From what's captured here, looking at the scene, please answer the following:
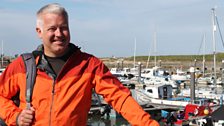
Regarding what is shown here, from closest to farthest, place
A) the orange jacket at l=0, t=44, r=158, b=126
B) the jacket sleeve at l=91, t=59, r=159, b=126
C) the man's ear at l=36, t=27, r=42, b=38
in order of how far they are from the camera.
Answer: the jacket sleeve at l=91, t=59, r=159, b=126 → the orange jacket at l=0, t=44, r=158, b=126 → the man's ear at l=36, t=27, r=42, b=38

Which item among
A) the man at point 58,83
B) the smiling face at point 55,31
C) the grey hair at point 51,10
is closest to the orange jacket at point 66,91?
the man at point 58,83

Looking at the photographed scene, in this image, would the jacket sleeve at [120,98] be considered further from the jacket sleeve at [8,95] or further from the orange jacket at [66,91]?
the jacket sleeve at [8,95]

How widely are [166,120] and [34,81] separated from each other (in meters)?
14.5

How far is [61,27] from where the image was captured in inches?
96.7

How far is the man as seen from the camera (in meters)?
2.43

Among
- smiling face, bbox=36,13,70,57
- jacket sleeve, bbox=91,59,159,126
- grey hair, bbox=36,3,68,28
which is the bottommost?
jacket sleeve, bbox=91,59,159,126

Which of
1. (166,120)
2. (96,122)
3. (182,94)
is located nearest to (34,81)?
(166,120)

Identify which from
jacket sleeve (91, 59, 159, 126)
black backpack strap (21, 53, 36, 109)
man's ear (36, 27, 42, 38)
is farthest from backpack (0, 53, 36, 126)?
jacket sleeve (91, 59, 159, 126)

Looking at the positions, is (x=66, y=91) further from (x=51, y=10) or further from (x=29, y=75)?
(x=51, y=10)

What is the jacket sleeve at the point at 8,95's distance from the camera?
252cm

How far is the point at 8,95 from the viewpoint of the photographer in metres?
2.58

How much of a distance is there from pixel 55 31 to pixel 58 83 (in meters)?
0.31

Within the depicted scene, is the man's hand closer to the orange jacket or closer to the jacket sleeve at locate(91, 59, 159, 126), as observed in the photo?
the orange jacket

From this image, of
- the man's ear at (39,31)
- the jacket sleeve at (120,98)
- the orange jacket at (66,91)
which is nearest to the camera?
the jacket sleeve at (120,98)
